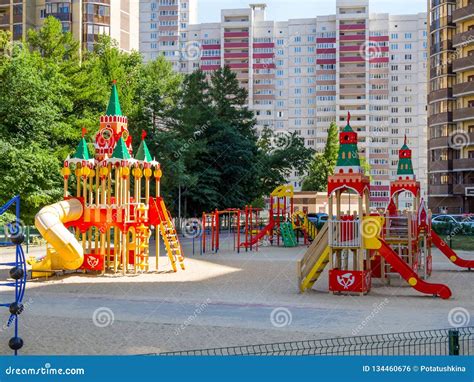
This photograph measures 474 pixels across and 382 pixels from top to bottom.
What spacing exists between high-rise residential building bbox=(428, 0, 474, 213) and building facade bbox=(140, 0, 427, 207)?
3482 cm

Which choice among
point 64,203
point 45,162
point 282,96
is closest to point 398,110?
point 282,96

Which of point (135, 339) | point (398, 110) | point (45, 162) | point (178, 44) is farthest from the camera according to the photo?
point (178, 44)

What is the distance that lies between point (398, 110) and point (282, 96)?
1800cm

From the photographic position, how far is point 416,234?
79.3 feet

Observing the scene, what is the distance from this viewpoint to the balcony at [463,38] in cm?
6156

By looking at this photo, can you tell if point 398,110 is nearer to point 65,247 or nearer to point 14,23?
point 14,23

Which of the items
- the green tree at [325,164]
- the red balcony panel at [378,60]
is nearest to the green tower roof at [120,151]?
the green tree at [325,164]

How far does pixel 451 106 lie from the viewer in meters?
64.9

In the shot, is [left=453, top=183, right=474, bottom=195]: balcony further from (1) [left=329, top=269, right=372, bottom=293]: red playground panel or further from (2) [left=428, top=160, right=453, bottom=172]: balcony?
(1) [left=329, top=269, right=372, bottom=293]: red playground panel

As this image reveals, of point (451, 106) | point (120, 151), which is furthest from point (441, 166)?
point (120, 151)

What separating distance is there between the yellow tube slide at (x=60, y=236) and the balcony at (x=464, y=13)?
49.0 m

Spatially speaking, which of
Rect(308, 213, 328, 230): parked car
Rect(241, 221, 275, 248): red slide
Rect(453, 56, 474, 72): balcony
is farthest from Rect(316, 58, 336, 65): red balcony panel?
Rect(241, 221, 275, 248): red slide

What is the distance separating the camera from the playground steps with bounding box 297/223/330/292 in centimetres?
1995

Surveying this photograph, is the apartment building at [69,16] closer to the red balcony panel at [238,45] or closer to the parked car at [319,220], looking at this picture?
the parked car at [319,220]
